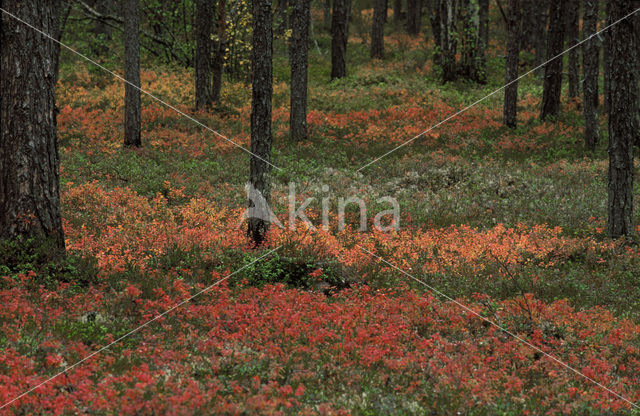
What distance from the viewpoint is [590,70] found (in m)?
20.0

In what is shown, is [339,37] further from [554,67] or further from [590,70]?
[590,70]

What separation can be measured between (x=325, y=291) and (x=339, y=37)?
2330cm

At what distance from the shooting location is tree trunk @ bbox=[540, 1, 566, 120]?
23344 millimetres

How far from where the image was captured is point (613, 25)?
38.5 ft

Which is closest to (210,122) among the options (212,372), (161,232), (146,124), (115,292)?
(146,124)

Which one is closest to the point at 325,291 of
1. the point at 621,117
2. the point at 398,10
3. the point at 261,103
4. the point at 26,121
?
the point at 261,103

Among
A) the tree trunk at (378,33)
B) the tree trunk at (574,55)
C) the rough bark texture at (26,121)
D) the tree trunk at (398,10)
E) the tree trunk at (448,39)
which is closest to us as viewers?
the rough bark texture at (26,121)

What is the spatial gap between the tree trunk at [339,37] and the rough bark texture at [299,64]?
8.81 meters

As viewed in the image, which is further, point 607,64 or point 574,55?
point 574,55

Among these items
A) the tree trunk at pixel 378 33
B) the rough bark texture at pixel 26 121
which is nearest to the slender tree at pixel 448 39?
the tree trunk at pixel 378 33

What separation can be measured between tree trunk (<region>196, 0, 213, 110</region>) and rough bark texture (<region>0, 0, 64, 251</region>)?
15.4 metres

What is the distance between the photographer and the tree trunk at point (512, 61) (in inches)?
909

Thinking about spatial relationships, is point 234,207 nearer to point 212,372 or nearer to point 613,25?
point 212,372

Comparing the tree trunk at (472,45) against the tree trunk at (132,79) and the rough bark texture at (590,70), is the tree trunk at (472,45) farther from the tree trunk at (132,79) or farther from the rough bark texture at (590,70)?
the tree trunk at (132,79)
